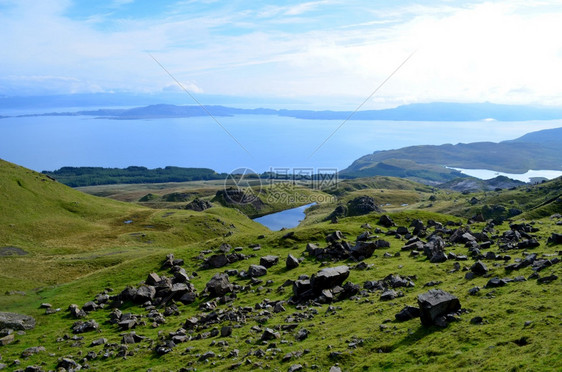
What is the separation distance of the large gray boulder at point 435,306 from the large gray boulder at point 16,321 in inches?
1454

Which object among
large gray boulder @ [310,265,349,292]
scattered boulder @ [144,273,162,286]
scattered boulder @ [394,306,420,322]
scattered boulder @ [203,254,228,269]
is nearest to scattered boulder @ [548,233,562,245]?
large gray boulder @ [310,265,349,292]

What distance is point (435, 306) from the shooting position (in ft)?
82.7

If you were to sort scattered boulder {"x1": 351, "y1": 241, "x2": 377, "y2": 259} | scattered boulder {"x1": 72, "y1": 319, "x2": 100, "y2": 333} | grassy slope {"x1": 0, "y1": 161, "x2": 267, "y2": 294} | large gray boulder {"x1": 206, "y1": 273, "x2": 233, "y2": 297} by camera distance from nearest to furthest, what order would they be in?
1. scattered boulder {"x1": 72, "y1": 319, "x2": 100, "y2": 333}
2. large gray boulder {"x1": 206, "y1": 273, "x2": 233, "y2": 297}
3. scattered boulder {"x1": 351, "y1": 241, "x2": 377, "y2": 259}
4. grassy slope {"x1": 0, "y1": 161, "x2": 267, "y2": 294}

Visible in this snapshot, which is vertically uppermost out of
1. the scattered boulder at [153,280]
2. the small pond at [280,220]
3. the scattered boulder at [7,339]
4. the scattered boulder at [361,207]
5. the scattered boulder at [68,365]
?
the scattered boulder at [153,280]

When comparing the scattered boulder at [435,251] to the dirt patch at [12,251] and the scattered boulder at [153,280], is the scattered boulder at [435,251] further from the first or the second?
the dirt patch at [12,251]

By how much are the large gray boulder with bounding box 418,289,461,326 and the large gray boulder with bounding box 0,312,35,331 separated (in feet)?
121

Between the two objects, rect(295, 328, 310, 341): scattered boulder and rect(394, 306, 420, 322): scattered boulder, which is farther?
rect(295, 328, 310, 341): scattered boulder

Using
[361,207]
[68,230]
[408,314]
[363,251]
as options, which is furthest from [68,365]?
[361,207]

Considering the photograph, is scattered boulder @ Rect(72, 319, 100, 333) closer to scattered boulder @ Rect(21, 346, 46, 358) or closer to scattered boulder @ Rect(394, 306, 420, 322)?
scattered boulder @ Rect(21, 346, 46, 358)

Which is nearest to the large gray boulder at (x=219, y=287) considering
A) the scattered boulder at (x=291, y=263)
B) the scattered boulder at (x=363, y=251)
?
the scattered boulder at (x=291, y=263)

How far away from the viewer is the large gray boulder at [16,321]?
38312 mm

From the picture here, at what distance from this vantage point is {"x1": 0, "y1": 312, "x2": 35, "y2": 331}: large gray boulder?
38.3m

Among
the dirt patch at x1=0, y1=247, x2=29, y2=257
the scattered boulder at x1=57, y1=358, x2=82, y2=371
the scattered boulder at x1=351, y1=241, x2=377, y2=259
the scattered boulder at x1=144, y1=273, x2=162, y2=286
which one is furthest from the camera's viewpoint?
the dirt patch at x1=0, y1=247, x2=29, y2=257

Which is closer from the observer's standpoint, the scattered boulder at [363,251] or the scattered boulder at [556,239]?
the scattered boulder at [556,239]
